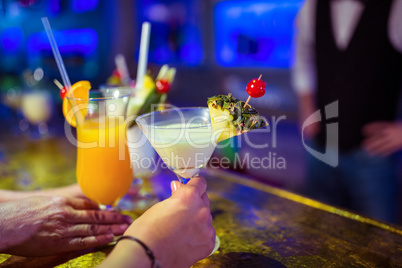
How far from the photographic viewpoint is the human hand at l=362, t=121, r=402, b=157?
2.02 metres

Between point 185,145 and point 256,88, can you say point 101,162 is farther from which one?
point 256,88

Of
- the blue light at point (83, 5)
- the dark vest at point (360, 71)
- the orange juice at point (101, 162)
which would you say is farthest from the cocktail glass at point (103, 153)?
the blue light at point (83, 5)

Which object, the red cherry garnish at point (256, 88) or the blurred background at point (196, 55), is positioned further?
the blurred background at point (196, 55)

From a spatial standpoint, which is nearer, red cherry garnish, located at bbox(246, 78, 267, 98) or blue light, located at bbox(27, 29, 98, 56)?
red cherry garnish, located at bbox(246, 78, 267, 98)

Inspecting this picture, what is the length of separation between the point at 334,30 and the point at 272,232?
1.48 metres

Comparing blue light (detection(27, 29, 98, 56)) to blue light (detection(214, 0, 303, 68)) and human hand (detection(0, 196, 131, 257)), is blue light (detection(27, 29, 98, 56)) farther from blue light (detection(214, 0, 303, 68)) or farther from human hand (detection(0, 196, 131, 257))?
human hand (detection(0, 196, 131, 257))

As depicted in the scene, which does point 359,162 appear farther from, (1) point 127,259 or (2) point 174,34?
(2) point 174,34

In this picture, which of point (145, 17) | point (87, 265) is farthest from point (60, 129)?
point (145, 17)

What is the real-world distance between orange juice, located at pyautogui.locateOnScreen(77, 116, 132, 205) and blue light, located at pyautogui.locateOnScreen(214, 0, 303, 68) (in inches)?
112

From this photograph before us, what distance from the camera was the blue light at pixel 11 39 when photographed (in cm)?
737

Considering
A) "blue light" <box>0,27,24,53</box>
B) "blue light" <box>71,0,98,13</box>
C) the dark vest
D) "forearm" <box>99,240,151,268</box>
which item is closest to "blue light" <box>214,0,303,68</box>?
the dark vest

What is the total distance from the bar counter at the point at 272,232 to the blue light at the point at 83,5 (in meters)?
4.47

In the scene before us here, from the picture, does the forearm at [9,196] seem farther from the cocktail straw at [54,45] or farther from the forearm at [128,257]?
the forearm at [128,257]

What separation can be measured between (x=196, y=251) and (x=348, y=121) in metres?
1.70
